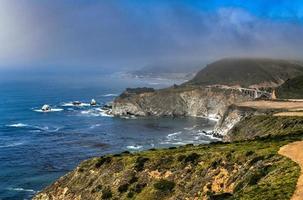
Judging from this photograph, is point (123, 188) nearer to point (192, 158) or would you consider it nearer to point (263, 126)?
point (192, 158)

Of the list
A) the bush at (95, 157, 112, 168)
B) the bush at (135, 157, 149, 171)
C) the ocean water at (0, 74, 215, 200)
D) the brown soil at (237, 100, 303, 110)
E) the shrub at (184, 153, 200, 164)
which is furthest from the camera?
the brown soil at (237, 100, 303, 110)

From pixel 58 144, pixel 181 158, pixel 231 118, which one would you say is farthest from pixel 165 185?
pixel 231 118

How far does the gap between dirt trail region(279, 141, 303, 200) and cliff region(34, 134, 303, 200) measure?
552 mm

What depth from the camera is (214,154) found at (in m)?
62.3

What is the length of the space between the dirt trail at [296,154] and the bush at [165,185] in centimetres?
1240

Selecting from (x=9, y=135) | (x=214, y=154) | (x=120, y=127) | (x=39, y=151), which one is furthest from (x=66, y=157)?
(x=214, y=154)

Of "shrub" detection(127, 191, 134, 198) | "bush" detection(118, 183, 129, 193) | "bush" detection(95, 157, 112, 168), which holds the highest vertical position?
"bush" detection(95, 157, 112, 168)

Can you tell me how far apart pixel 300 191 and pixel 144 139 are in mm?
127209

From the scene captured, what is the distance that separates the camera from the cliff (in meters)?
44.8

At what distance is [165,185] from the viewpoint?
196ft

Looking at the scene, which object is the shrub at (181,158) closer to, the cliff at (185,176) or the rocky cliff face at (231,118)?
the cliff at (185,176)

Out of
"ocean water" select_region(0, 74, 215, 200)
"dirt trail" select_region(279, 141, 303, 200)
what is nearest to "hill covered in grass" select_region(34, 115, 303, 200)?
"dirt trail" select_region(279, 141, 303, 200)

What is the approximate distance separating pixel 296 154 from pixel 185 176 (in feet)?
43.8

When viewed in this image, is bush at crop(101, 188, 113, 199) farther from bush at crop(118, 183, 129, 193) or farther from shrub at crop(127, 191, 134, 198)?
shrub at crop(127, 191, 134, 198)
